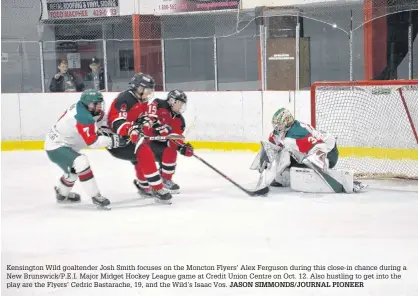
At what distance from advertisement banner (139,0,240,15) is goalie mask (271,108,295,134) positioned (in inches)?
144

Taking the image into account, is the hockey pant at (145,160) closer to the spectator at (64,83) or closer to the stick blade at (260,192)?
the stick blade at (260,192)

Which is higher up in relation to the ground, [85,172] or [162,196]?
[85,172]

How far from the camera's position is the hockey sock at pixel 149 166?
12.4ft

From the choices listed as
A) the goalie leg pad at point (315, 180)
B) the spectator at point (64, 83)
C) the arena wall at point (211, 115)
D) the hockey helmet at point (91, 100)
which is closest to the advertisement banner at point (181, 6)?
the spectator at point (64, 83)

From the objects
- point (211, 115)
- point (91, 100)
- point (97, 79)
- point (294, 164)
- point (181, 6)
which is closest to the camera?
point (91, 100)

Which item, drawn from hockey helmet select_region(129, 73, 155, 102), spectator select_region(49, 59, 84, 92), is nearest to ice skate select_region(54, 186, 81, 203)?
hockey helmet select_region(129, 73, 155, 102)

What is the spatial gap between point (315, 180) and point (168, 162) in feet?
2.77

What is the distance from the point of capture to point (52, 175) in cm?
495

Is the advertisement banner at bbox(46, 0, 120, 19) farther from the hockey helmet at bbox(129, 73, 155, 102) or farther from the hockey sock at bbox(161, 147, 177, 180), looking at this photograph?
the hockey helmet at bbox(129, 73, 155, 102)

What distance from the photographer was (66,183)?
3.91m

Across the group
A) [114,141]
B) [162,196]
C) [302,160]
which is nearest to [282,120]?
[302,160]

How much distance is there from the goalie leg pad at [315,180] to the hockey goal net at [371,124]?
1.86 feet

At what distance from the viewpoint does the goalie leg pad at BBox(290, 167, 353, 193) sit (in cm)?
406

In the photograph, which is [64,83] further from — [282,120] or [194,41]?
[282,120]
